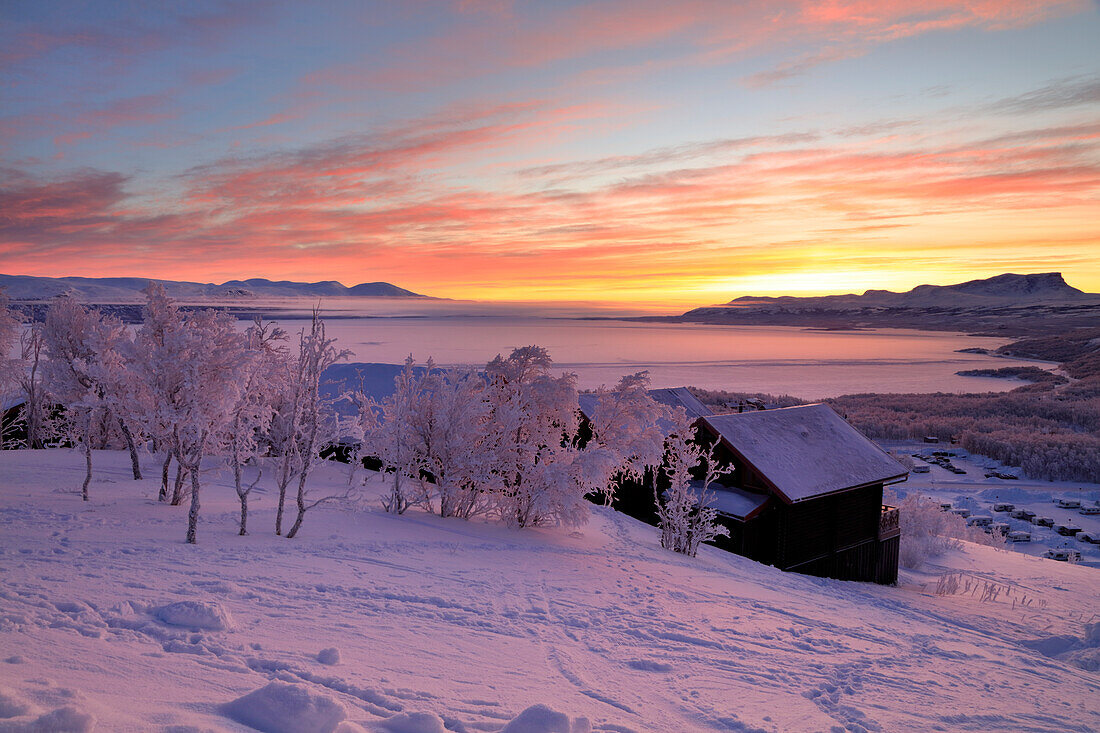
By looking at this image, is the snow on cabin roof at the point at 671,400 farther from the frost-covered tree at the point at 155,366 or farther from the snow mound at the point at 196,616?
the snow mound at the point at 196,616

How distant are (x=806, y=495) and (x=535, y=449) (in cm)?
892

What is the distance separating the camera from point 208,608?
6293 mm

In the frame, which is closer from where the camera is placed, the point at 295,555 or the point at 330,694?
the point at 330,694

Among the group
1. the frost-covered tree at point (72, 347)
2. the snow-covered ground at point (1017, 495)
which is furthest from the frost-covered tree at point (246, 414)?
the snow-covered ground at point (1017, 495)

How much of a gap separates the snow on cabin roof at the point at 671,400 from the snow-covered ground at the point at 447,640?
32.4 ft

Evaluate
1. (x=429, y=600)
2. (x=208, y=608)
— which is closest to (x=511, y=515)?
(x=429, y=600)

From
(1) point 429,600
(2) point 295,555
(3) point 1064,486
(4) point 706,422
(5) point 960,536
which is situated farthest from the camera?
(3) point 1064,486

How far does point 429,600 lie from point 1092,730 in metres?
8.77

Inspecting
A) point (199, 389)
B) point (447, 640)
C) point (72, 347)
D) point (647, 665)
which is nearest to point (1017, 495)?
point (647, 665)

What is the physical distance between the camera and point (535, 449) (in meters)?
15.5

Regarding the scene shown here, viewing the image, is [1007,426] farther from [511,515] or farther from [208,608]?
[208,608]

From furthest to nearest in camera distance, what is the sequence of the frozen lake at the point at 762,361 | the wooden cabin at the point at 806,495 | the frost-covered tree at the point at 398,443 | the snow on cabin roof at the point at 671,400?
the frozen lake at the point at 762,361, the snow on cabin roof at the point at 671,400, the wooden cabin at the point at 806,495, the frost-covered tree at the point at 398,443

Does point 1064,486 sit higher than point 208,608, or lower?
lower

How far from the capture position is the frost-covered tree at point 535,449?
14812 millimetres
